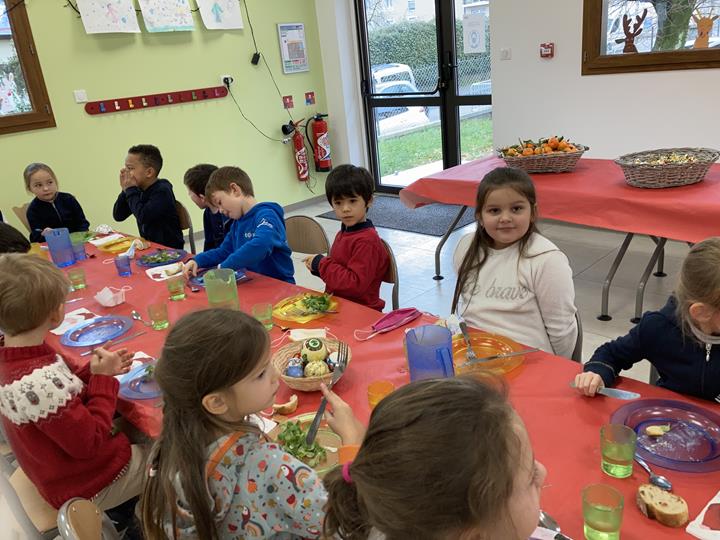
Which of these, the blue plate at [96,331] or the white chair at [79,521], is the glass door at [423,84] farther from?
the white chair at [79,521]

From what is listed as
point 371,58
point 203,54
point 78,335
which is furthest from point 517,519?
point 371,58

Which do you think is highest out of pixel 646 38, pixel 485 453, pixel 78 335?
pixel 646 38

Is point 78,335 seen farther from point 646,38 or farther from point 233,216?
point 646,38

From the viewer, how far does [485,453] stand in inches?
27.6

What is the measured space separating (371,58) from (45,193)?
150 inches

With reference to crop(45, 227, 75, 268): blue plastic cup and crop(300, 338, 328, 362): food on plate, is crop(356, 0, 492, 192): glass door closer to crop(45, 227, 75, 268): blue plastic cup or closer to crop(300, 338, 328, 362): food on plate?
crop(45, 227, 75, 268): blue plastic cup

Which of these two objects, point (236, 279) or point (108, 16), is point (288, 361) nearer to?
point (236, 279)

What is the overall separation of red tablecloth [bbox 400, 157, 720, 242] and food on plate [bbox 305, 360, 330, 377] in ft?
6.48

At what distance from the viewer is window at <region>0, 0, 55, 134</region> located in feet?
13.4

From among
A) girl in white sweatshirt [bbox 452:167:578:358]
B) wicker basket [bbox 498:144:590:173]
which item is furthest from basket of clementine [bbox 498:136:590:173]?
girl in white sweatshirt [bbox 452:167:578:358]

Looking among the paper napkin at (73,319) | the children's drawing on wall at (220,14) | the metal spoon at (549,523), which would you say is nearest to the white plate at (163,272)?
the paper napkin at (73,319)

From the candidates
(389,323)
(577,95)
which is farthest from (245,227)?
(577,95)

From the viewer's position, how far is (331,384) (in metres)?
1.43

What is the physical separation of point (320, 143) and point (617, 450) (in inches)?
212
